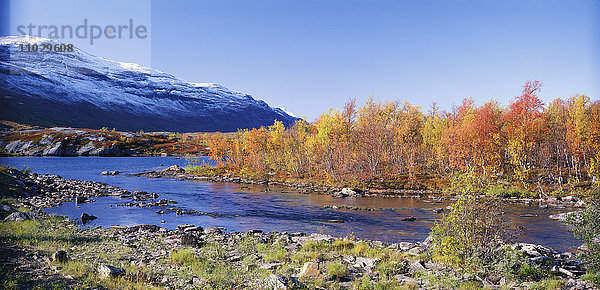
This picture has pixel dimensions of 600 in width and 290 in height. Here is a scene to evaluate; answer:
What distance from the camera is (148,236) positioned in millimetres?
23281

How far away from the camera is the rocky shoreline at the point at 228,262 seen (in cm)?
1346

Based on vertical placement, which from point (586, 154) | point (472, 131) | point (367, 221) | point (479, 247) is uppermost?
point (472, 131)

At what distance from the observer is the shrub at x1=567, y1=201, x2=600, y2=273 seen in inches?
552

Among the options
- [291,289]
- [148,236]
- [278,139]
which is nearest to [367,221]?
[148,236]

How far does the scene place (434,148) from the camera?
222 ft

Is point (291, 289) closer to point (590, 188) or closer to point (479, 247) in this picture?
point (479, 247)

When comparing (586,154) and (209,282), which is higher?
(586,154)

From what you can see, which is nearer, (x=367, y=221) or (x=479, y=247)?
(x=479, y=247)

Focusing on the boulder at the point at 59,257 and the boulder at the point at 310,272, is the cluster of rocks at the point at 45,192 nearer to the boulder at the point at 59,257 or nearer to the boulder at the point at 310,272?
the boulder at the point at 59,257

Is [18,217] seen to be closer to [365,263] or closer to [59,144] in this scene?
[365,263]

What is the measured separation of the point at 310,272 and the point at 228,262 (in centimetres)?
488

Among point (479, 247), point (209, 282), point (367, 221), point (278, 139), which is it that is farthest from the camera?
point (278, 139)

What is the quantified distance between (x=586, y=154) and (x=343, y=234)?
4927cm

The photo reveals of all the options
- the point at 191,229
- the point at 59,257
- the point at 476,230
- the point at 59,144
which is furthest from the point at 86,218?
the point at 59,144
